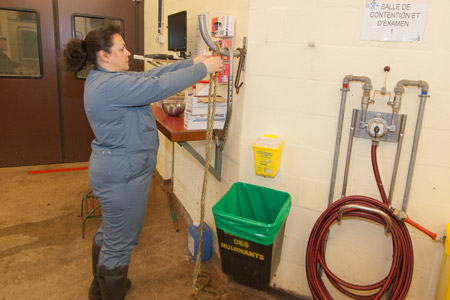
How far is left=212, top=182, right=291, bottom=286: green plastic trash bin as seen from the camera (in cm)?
163

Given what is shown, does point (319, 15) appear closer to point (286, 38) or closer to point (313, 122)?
point (286, 38)

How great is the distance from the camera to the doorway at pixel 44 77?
12.8 ft

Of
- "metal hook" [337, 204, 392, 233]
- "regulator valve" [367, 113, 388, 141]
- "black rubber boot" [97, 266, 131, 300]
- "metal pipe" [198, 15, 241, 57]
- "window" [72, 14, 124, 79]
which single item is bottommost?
"black rubber boot" [97, 266, 131, 300]

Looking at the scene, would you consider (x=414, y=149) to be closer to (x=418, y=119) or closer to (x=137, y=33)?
(x=418, y=119)

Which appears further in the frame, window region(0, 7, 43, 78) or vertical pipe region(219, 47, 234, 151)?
window region(0, 7, 43, 78)

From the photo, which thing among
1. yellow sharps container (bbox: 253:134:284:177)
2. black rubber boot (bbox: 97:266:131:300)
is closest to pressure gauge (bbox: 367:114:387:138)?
yellow sharps container (bbox: 253:134:284:177)

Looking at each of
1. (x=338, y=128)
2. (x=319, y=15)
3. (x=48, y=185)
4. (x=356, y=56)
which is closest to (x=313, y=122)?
(x=338, y=128)

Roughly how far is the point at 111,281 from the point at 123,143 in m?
0.77

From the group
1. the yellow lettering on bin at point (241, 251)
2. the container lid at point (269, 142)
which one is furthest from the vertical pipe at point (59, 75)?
the yellow lettering on bin at point (241, 251)

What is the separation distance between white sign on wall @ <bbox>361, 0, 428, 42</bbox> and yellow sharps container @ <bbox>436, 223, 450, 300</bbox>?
91 cm

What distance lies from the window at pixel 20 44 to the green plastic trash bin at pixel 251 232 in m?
3.29

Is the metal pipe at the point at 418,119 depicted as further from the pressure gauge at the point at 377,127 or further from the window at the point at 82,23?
the window at the point at 82,23

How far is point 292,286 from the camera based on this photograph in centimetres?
213

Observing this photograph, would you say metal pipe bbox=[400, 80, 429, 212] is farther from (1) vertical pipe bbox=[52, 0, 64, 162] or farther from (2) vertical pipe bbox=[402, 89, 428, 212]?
(1) vertical pipe bbox=[52, 0, 64, 162]
